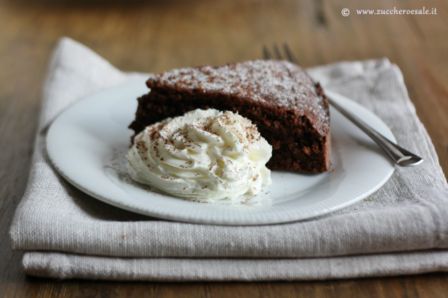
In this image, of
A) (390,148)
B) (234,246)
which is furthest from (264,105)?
(234,246)

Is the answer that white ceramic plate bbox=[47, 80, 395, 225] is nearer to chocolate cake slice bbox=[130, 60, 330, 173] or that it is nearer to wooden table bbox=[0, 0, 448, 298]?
chocolate cake slice bbox=[130, 60, 330, 173]

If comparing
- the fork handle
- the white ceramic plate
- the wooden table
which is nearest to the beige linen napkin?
the white ceramic plate

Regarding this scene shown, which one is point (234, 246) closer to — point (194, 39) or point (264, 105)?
point (264, 105)

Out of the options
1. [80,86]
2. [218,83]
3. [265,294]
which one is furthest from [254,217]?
[80,86]

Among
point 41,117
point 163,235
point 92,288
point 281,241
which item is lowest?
point 41,117

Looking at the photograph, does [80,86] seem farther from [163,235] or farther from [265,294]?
[265,294]

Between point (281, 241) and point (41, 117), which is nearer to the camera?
point (281, 241)
